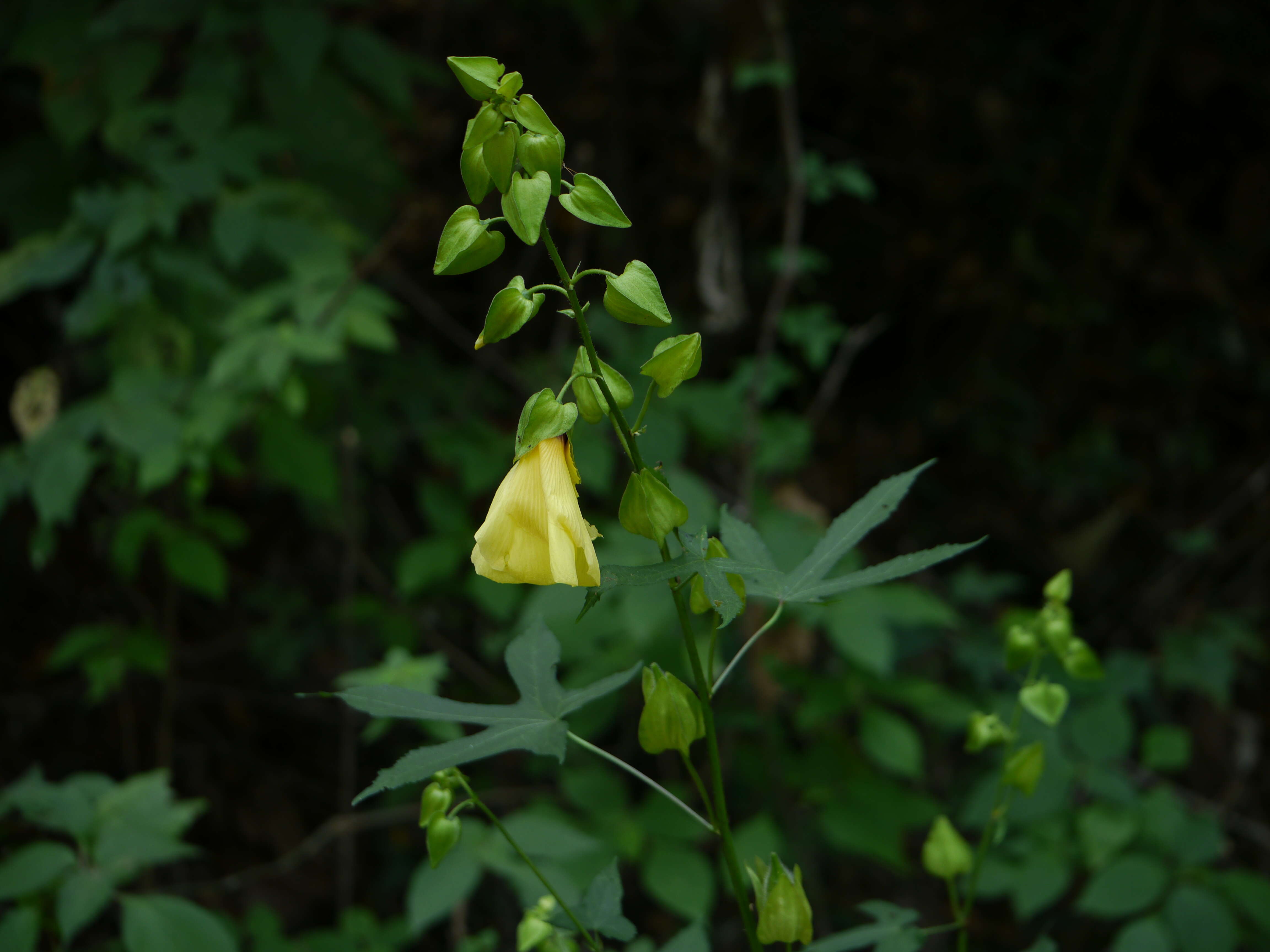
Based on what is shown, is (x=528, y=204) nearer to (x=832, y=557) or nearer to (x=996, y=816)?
Result: (x=832, y=557)

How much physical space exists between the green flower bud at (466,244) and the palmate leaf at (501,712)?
313 millimetres

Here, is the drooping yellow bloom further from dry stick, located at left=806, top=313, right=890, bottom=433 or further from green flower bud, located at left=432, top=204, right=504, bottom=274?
dry stick, located at left=806, top=313, right=890, bottom=433

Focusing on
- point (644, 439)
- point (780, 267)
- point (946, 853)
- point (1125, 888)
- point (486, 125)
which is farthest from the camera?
point (780, 267)

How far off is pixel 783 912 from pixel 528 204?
1.86ft

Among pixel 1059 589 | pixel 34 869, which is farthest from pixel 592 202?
pixel 34 869

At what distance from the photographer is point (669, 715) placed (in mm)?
761

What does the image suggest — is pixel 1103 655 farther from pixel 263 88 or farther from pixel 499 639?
pixel 263 88

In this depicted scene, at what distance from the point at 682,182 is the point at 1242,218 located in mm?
1989

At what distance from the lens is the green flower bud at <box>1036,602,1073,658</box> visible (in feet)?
3.09

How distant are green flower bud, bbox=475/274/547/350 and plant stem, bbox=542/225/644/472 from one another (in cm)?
3

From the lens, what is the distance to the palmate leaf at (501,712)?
0.70 metres

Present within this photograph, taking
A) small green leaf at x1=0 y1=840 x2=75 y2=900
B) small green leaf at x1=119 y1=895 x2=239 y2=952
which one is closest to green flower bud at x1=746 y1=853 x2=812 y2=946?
small green leaf at x1=119 y1=895 x2=239 y2=952

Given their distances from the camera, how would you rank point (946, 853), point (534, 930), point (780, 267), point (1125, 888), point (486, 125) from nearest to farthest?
point (486, 125) → point (534, 930) → point (946, 853) → point (1125, 888) → point (780, 267)

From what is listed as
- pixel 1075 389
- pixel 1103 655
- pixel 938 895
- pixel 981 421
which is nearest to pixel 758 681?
pixel 938 895
